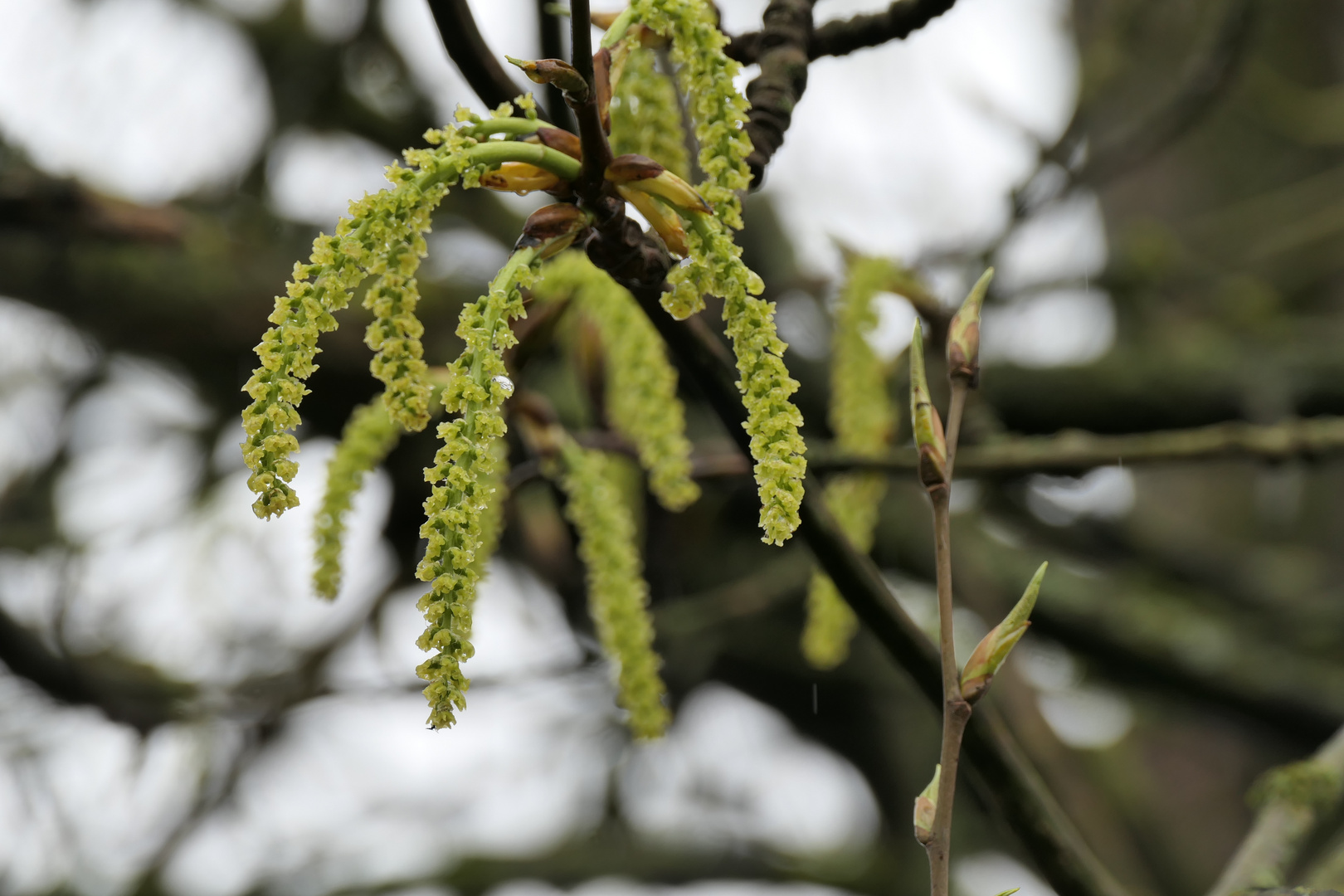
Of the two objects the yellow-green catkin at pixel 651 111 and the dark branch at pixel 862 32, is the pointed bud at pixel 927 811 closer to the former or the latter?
the yellow-green catkin at pixel 651 111

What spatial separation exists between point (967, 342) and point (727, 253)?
10.0 inches

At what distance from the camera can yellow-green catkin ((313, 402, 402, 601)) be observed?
1.15 metres

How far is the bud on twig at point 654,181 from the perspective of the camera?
68 centimetres

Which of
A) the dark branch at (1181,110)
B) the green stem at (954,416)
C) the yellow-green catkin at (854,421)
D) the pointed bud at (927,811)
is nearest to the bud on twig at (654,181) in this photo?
the green stem at (954,416)

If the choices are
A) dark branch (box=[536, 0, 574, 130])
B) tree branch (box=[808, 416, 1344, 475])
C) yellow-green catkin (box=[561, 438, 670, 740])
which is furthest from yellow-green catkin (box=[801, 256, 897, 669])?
dark branch (box=[536, 0, 574, 130])

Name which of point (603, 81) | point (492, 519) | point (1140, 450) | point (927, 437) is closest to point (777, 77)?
point (603, 81)

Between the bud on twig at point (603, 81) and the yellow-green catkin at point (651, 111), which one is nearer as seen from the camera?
the bud on twig at point (603, 81)

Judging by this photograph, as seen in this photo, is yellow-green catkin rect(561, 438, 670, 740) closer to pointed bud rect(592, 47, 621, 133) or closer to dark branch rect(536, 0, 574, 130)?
dark branch rect(536, 0, 574, 130)

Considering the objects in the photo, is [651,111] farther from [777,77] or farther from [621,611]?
[621,611]

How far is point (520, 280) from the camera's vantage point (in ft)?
2.23

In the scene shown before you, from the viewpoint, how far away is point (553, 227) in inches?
28.8

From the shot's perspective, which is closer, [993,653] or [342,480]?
[993,653]

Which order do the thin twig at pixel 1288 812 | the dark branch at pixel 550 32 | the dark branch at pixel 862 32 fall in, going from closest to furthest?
the dark branch at pixel 862 32
the dark branch at pixel 550 32
the thin twig at pixel 1288 812

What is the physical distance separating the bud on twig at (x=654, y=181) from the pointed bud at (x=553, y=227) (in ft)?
0.12
